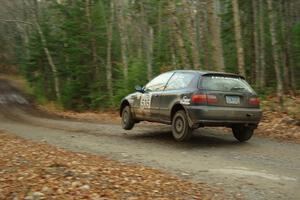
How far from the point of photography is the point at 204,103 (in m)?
10.3

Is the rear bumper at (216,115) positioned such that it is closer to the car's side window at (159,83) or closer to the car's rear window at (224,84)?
the car's rear window at (224,84)

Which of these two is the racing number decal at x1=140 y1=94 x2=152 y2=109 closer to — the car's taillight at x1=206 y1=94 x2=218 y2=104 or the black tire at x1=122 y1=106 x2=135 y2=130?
the black tire at x1=122 y1=106 x2=135 y2=130

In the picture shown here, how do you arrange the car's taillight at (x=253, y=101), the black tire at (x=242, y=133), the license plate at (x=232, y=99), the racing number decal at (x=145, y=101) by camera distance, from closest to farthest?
the license plate at (x=232, y=99), the car's taillight at (x=253, y=101), the black tire at (x=242, y=133), the racing number decal at (x=145, y=101)

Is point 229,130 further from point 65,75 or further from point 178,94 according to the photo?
point 65,75

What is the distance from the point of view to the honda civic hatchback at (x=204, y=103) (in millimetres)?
10305

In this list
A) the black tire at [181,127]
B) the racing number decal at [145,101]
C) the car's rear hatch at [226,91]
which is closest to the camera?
the car's rear hatch at [226,91]

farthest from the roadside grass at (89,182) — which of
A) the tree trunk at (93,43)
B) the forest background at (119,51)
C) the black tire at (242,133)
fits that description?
the tree trunk at (93,43)

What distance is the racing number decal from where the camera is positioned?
1209 cm

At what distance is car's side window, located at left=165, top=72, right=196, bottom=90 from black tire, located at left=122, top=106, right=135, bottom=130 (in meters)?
2.07

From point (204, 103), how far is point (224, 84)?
0.80m

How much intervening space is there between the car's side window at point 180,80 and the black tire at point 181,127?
66 centimetres

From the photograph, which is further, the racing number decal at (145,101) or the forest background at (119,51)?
the forest background at (119,51)

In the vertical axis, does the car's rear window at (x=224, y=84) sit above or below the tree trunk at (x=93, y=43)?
below

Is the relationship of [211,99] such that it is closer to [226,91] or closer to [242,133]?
[226,91]
